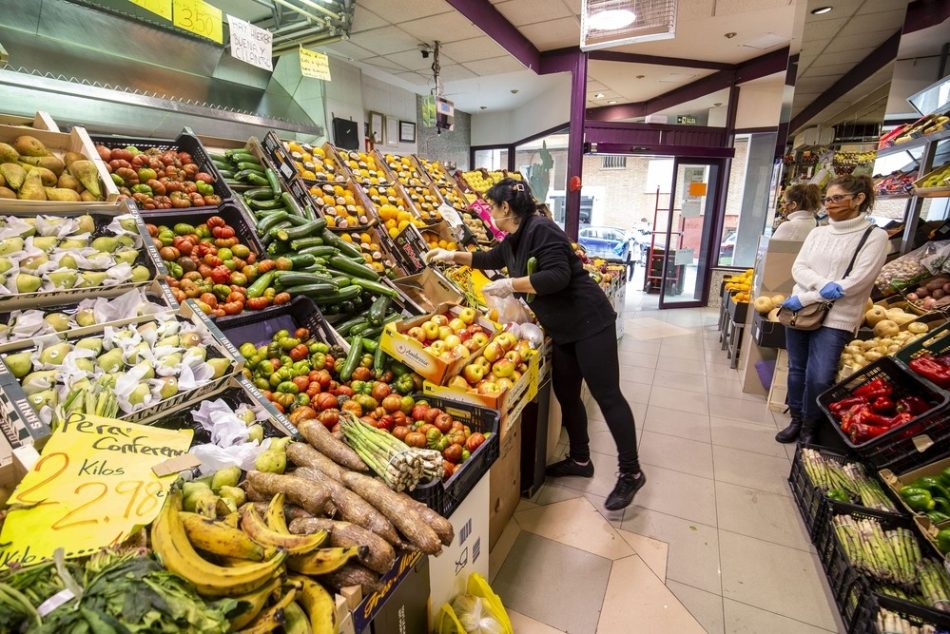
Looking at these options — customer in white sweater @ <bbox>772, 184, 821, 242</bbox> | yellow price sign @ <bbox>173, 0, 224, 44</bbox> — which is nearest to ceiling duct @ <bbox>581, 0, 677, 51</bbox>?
customer in white sweater @ <bbox>772, 184, 821, 242</bbox>

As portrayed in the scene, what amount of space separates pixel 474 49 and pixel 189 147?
338 cm

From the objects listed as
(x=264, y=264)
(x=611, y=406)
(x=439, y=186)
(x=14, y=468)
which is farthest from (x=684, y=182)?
(x=14, y=468)

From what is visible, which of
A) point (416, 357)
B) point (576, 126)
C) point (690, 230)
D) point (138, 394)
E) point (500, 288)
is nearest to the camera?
point (138, 394)

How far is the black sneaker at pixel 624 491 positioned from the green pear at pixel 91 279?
272cm

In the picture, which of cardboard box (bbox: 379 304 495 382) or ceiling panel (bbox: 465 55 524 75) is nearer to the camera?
cardboard box (bbox: 379 304 495 382)

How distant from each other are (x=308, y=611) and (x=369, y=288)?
1.86m

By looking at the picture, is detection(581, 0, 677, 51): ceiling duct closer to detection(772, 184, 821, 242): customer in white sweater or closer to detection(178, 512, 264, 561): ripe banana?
detection(772, 184, 821, 242): customer in white sweater

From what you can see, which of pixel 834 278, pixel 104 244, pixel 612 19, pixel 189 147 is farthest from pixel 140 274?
pixel 834 278

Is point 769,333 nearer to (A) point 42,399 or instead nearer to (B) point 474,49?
(B) point 474,49

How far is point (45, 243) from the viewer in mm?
1706

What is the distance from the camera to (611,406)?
245 cm

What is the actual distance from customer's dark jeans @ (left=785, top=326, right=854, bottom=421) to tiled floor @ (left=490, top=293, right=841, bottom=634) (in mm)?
388

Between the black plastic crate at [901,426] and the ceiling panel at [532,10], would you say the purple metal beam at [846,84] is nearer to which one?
the ceiling panel at [532,10]

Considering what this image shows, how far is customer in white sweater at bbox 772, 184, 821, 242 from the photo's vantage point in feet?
12.6
